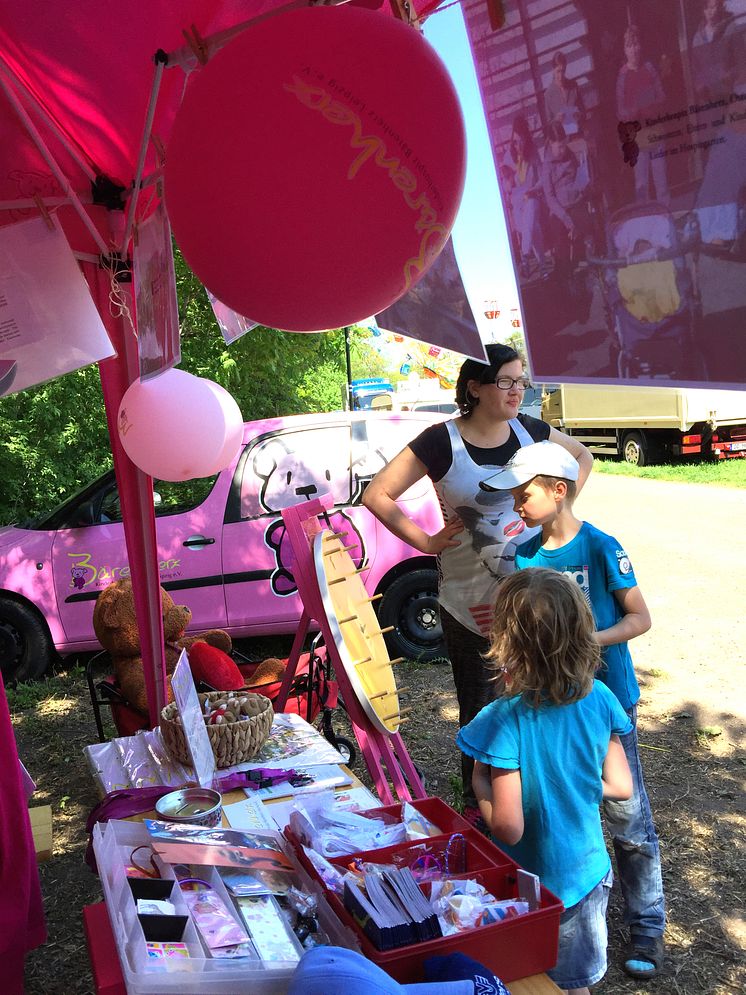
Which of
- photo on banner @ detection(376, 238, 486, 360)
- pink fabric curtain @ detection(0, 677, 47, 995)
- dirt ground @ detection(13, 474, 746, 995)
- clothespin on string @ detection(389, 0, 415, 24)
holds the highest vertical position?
clothespin on string @ detection(389, 0, 415, 24)

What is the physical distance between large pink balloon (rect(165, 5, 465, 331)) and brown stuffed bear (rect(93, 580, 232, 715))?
3.01 m

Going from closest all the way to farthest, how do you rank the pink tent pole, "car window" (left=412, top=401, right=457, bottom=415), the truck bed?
the pink tent pole, the truck bed, "car window" (left=412, top=401, right=457, bottom=415)

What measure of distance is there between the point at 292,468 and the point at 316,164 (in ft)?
15.0

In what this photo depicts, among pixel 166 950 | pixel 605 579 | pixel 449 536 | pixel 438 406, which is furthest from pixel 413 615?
pixel 438 406

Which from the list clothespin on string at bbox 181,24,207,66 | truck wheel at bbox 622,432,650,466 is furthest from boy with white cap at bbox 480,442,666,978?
truck wheel at bbox 622,432,650,466

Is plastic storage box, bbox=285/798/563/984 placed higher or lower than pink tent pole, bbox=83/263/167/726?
lower

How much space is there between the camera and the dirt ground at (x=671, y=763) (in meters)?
2.90

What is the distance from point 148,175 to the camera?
2945mm

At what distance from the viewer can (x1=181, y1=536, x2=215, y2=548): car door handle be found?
5.75 meters

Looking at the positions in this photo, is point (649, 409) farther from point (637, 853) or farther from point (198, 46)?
point (198, 46)

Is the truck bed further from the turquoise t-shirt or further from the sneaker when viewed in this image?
the turquoise t-shirt

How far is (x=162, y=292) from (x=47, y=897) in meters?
2.69

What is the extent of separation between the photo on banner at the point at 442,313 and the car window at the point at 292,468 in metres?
3.53

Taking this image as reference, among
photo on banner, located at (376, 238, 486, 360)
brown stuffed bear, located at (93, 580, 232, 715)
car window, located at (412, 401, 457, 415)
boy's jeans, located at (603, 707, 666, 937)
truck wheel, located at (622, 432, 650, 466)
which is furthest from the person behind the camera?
car window, located at (412, 401, 457, 415)
